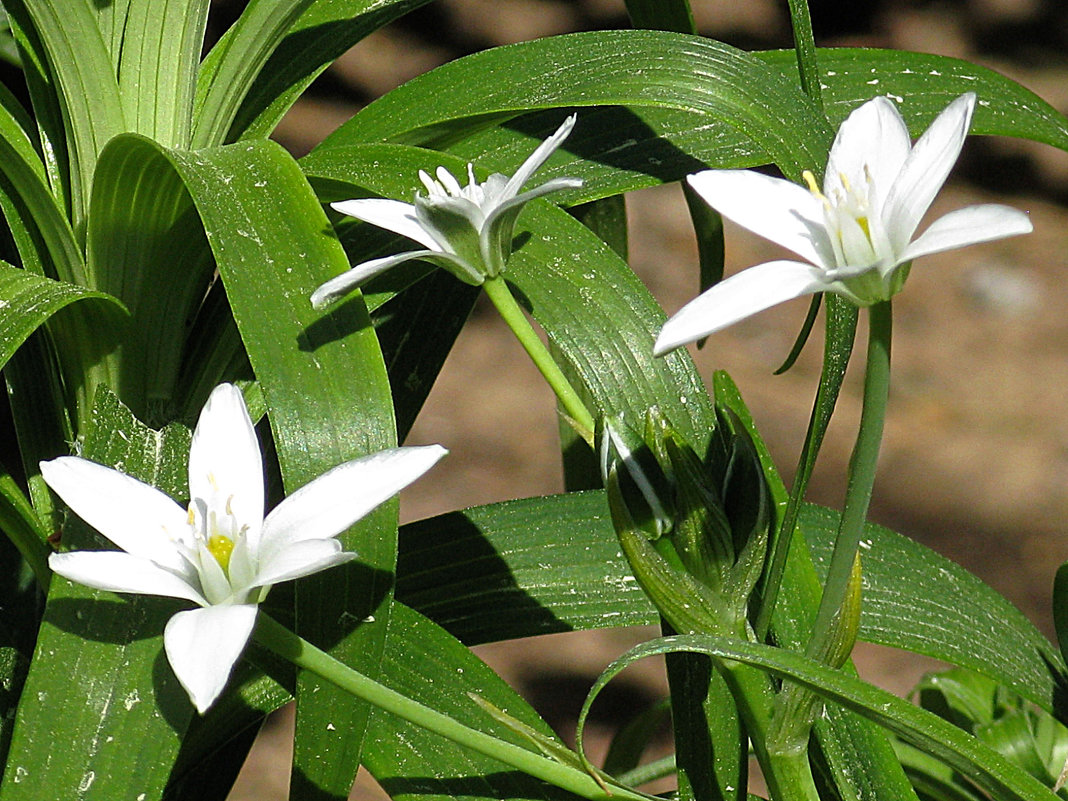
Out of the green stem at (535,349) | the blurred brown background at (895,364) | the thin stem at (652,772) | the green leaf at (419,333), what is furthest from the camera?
the blurred brown background at (895,364)

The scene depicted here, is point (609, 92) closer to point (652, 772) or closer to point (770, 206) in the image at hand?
point (770, 206)

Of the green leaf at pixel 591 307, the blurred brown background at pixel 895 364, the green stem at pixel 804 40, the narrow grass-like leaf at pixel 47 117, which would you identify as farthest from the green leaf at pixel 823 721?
the blurred brown background at pixel 895 364

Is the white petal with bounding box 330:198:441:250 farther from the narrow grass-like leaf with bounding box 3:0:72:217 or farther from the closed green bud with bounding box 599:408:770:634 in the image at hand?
the narrow grass-like leaf with bounding box 3:0:72:217

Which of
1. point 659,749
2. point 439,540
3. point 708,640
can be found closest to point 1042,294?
point 659,749

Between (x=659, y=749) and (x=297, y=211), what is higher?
(x=297, y=211)

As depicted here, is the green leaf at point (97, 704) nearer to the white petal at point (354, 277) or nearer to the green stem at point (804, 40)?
the white petal at point (354, 277)

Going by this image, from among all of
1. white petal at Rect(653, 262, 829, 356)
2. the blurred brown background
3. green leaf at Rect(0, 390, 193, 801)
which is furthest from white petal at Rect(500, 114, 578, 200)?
the blurred brown background

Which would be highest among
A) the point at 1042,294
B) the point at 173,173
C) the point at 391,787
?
the point at 1042,294

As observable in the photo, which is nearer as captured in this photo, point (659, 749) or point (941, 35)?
point (659, 749)

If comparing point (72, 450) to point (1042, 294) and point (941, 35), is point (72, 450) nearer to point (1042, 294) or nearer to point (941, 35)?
point (1042, 294)
